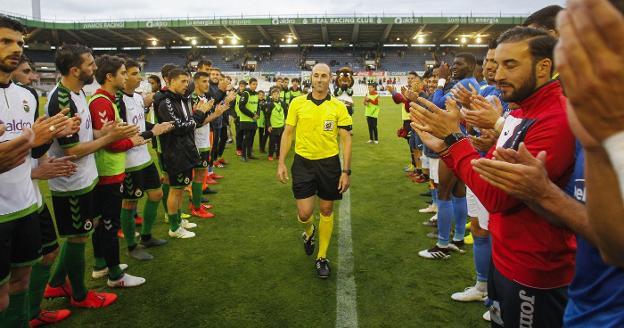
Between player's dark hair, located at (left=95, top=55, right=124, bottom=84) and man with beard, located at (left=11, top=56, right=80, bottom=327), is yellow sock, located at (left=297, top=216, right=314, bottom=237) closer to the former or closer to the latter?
man with beard, located at (left=11, top=56, right=80, bottom=327)

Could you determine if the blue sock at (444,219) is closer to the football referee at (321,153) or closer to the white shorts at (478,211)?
the white shorts at (478,211)

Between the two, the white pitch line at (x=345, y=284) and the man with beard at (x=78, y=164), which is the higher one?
the man with beard at (x=78, y=164)

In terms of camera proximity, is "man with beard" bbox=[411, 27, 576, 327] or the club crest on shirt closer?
"man with beard" bbox=[411, 27, 576, 327]

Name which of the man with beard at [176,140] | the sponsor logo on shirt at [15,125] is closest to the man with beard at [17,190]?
the sponsor logo on shirt at [15,125]

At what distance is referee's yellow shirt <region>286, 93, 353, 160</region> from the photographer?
14.4ft

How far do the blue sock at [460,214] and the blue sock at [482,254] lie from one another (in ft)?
3.60

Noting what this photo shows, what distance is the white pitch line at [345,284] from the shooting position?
336 centimetres

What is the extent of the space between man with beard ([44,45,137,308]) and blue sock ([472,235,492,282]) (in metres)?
3.40

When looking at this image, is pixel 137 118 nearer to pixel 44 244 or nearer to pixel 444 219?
pixel 44 244

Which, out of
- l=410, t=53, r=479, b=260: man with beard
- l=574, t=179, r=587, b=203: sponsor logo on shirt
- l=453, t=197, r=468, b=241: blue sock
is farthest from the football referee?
l=574, t=179, r=587, b=203: sponsor logo on shirt

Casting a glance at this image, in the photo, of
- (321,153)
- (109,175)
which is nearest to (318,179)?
(321,153)

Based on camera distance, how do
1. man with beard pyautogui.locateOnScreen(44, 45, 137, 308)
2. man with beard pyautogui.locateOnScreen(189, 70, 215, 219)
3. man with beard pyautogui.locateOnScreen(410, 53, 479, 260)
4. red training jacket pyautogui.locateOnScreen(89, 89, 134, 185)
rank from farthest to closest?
man with beard pyautogui.locateOnScreen(189, 70, 215, 219), man with beard pyautogui.locateOnScreen(410, 53, 479, 260), red training jacket pyautogui.locateOnScreen(89, 89, 134, 185), man with beard pyautogui.locateOnScreen(44, 45, 137, 308)

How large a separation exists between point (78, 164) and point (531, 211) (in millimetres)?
3610

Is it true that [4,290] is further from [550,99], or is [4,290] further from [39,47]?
[39,47]
